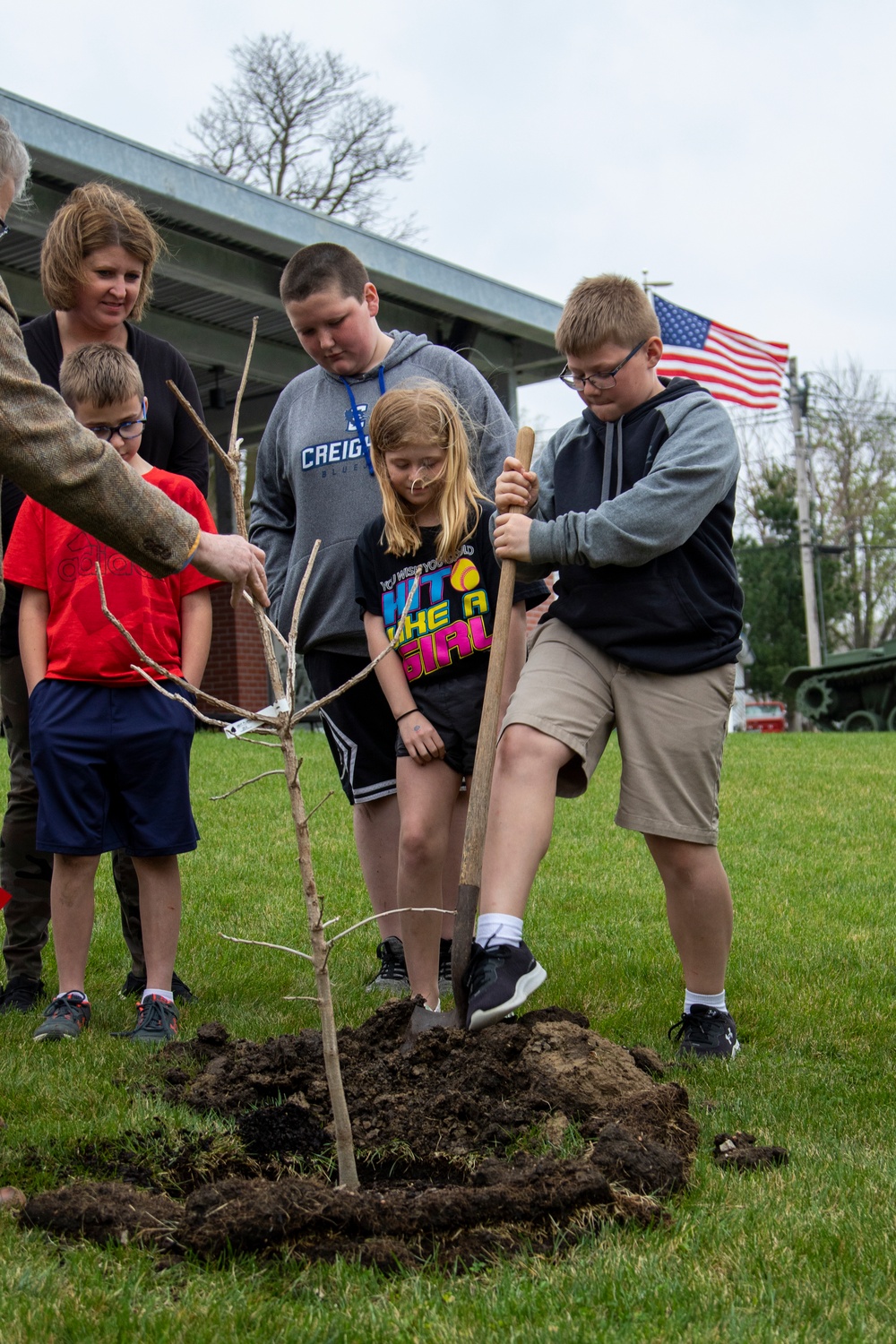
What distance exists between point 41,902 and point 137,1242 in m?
2.12

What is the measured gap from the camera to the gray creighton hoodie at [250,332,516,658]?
4.16 meters

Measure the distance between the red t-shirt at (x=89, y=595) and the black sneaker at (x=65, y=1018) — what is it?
903 millimetres

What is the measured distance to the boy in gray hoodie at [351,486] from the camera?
4086mm

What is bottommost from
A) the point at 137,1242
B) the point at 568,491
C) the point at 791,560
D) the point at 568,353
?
the point at 137,1242

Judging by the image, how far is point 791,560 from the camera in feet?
128

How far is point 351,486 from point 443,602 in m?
0.71

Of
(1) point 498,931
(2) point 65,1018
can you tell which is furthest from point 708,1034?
(2) point 65,1018

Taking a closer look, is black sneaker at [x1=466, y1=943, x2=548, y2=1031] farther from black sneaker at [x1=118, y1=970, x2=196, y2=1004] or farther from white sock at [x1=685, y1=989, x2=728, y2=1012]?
black sneaker at [x1=118, y1=970, x2=196, y2=1004]

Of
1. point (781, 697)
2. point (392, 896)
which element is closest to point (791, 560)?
point (781, 697)

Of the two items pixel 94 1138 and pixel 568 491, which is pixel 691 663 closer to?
pixel 568 491

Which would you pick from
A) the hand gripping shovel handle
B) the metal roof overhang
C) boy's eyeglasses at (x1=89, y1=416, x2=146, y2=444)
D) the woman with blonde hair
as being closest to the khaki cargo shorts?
the hand gripping shovel handle

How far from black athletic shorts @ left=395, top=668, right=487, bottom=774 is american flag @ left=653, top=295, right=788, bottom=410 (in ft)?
47.5

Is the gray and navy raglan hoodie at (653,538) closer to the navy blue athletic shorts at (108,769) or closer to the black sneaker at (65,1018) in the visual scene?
the navy blue athletic shorts at (108,769)

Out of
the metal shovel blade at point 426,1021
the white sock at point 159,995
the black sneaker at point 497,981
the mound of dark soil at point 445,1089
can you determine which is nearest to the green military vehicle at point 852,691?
the white sock at point 159,995
